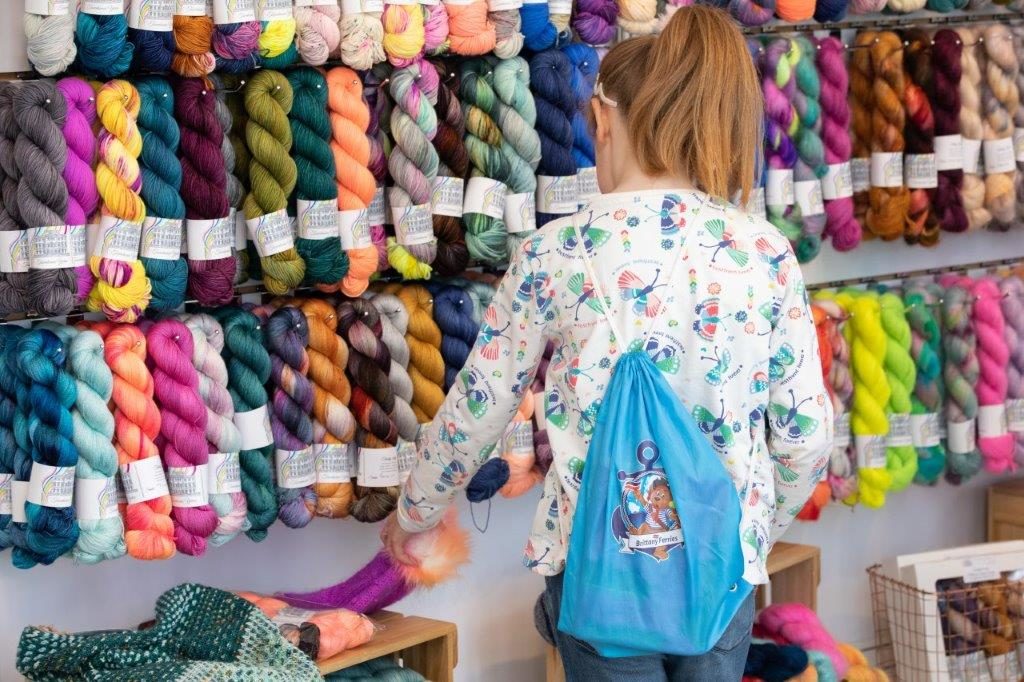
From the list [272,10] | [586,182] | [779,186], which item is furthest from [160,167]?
[779,186]

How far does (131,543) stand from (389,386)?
0.48m

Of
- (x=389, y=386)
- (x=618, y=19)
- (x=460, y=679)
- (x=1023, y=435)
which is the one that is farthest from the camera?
(x=1023, y=435)

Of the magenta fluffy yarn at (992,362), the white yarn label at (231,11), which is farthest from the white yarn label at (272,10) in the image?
A: the magenta fluffy yarn at (992,362)

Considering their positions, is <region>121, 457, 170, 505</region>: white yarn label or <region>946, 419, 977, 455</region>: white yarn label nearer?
<region>121, 457, 170, 505</region>: white yarn label

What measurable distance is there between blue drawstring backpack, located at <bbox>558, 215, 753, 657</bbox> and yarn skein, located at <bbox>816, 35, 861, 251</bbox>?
1279 millimetres

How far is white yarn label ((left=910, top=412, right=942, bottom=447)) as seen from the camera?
9.39 ft

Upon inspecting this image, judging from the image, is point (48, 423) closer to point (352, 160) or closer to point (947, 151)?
point (352, 160)

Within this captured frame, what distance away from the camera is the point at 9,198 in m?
1.99

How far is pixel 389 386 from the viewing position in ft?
7.59

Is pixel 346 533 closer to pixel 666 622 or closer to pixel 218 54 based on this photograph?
pixel 218 54

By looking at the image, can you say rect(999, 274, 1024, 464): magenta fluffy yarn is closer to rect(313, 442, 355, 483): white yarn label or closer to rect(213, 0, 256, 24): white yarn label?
rect(313, 442, 355, 483): white yarn label

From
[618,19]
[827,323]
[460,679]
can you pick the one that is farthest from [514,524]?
[618,19]

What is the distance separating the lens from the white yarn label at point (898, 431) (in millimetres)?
2846

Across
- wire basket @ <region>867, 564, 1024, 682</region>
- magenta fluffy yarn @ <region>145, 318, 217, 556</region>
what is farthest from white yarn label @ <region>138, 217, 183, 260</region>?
wire basket @ <region>867, 564, 1024, 682</region>
